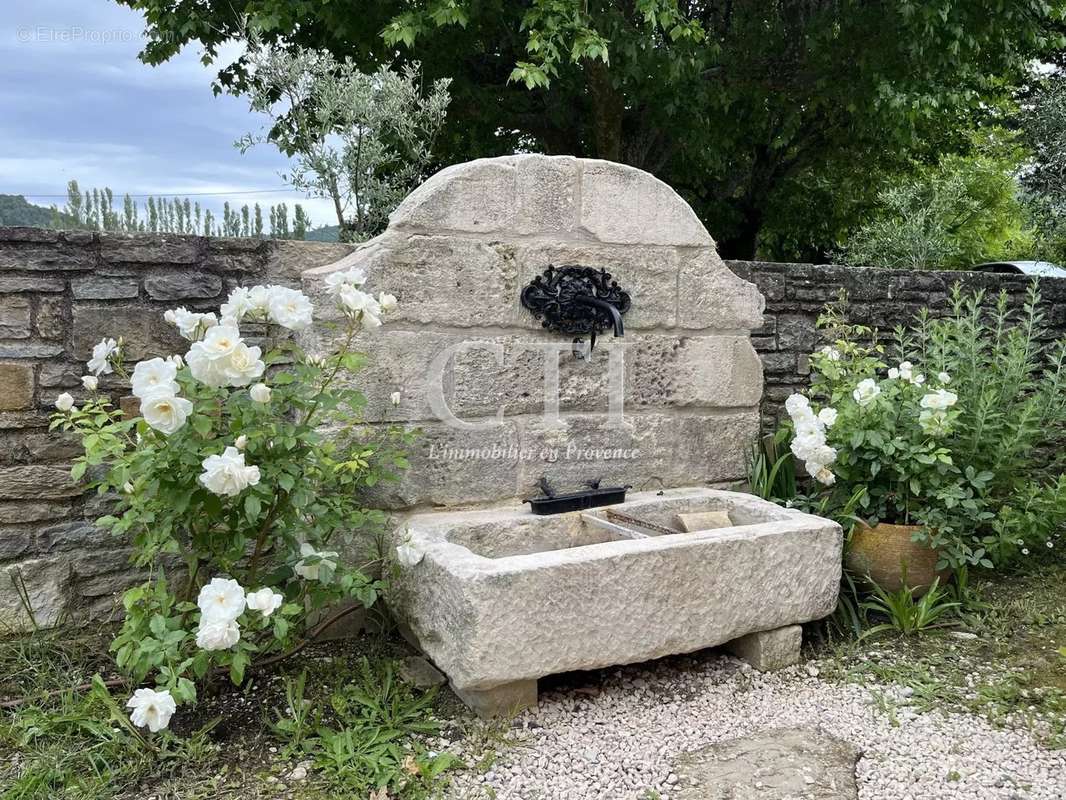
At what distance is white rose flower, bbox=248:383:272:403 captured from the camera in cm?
192

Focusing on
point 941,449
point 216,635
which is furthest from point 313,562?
point 941,449

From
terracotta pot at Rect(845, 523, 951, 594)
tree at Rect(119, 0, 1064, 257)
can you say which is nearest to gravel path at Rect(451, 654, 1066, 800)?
terracotta pot at Rect(845, 523, 951, 594)

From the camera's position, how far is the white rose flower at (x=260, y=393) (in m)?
1.92

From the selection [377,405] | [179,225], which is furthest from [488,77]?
[377,405]

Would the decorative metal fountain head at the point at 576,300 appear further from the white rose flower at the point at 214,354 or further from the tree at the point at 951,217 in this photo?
the tree at the point at 951,217

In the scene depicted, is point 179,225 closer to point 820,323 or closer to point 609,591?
point 609,591

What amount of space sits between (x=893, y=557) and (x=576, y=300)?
1.49 m

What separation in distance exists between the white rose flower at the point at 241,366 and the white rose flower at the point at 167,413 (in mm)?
118

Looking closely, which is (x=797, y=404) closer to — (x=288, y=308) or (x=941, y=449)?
(x=941, y=449)

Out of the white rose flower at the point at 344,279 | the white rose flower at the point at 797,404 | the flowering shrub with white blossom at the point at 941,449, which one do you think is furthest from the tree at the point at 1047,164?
the white rose flower at the point at 344,279

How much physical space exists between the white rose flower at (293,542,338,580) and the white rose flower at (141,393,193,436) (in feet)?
1.73

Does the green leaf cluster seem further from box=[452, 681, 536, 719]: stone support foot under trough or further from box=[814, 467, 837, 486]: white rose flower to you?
box=[814, 467, 837, 486]: white rose flower

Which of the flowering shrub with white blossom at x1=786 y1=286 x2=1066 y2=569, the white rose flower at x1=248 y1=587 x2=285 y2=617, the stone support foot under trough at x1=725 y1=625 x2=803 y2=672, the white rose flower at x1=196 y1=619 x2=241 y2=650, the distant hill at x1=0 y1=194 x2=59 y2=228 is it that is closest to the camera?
the white rose flower at x1=196 y1=619 x2=241 y2=650

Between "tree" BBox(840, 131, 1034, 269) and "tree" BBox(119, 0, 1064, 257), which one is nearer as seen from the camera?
"tree" BBox(119, 0, 1064, 257)
